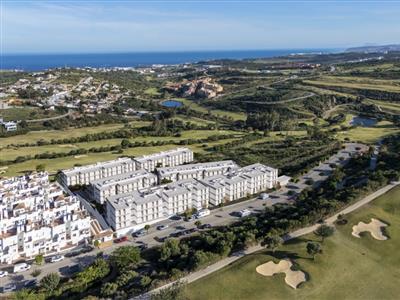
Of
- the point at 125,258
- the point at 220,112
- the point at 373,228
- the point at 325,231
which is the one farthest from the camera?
the point at 220,112

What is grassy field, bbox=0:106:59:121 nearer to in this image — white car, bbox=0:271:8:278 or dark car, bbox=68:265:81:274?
white car, bbox=0:271:8:278

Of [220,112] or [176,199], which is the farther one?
[220,112]

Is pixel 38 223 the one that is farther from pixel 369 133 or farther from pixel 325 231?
pixel 369 133

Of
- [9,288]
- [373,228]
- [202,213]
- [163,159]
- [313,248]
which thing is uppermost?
[313,248]

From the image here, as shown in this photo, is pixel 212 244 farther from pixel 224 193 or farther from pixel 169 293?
pixel 224 193

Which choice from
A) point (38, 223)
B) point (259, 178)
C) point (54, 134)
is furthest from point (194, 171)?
point (54, 134)

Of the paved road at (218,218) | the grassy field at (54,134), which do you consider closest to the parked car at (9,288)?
the paved road at (218,218)

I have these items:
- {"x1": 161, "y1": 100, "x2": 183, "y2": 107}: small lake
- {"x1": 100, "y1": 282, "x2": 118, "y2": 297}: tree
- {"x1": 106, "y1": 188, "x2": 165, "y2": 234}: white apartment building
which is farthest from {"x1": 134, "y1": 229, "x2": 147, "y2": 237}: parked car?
{"x1": 161, "y1": 100, "x2": 183, "y2": 107}: small lake
